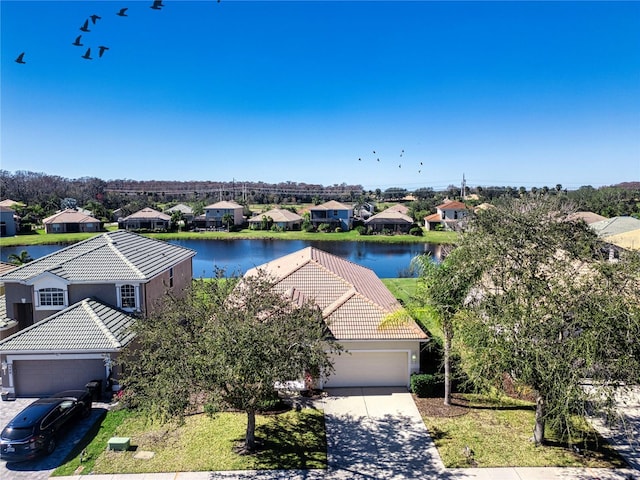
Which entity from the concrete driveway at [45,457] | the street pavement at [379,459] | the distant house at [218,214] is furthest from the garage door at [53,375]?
the distant house at [218,214]

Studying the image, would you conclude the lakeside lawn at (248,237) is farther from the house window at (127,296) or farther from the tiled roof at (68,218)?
the house window at (127,296)

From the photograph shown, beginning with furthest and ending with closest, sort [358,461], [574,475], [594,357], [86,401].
Result: [86,401]
[358,461]
[574,475]
[594,357]

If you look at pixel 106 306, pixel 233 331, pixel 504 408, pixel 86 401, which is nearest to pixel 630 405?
pixel 504 408

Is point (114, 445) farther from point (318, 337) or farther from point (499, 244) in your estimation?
point (499, 244)

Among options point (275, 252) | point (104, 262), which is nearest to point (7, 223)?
point (275, 252)

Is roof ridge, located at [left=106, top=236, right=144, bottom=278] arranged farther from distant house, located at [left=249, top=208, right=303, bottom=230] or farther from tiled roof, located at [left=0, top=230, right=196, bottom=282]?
distant house, located at [left=249, top=208, right=303, bottom=230]

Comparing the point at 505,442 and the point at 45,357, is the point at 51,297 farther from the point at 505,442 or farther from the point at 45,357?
the point at 505,442
